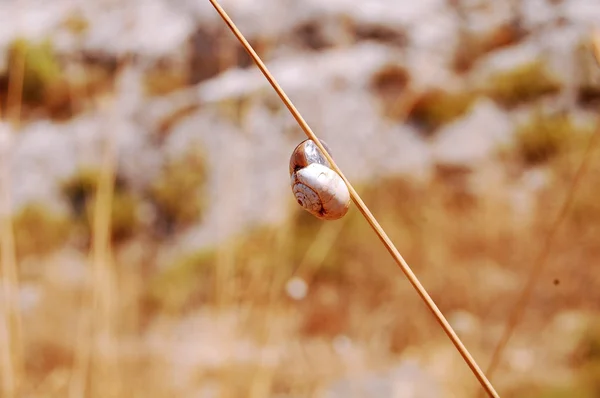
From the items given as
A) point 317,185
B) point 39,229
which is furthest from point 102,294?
point 39,229

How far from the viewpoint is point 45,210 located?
86.1 inches

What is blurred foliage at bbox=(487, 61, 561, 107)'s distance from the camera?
217 centimetres

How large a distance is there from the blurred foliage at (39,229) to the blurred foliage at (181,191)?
35 cm

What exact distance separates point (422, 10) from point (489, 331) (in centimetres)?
138

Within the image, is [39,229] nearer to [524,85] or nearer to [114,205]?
[114,205]

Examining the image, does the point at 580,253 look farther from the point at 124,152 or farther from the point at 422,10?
the point at 124,152

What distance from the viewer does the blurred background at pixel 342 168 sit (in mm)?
1624

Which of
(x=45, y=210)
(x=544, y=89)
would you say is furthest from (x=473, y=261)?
(x=45, y=210)

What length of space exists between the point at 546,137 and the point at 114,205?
158cm

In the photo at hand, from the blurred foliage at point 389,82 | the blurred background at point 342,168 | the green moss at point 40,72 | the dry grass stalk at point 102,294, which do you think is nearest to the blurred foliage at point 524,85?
the blurred background at point 342,168

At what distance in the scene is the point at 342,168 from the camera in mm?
2121

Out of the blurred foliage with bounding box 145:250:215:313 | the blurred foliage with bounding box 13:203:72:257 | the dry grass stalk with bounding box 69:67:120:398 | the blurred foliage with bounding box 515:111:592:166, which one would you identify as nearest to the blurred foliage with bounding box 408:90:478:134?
the blurred foliage with bounding box 515:111:592:166

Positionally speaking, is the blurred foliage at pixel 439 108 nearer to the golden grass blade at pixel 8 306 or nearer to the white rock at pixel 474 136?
the white rock at pixel 474 136

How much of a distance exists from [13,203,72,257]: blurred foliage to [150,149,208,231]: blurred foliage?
0.35 m
